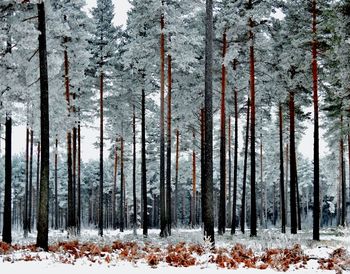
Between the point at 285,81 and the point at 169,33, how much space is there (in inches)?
276

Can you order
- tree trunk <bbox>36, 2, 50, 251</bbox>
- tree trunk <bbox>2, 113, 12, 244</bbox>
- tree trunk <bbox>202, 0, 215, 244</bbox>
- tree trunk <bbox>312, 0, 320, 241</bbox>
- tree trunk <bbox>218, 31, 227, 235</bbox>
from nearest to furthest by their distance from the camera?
tree trunk <bbox>202, 0, 215, 244</bbox>, tree trunk <bbox>36, 2, 50, 251</bbox>, tree trunk <bbox>2, 113, 12, 244</bbox>, tree trunk <bbox>312, 0, 320, 241</bbox>, tree trunk <bbox>218, 31, 227, 235</bbox>

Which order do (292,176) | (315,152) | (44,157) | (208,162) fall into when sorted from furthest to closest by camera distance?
(292,176) < (315,152) < (44,157) < (208,162)

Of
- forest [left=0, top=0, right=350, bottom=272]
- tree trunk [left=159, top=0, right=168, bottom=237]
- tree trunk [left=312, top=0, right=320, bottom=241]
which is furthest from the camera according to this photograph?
tree trunk [left=159, top=0, right=168, bottom=237]

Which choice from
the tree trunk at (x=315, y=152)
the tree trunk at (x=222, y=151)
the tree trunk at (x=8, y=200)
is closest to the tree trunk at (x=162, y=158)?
the tree trunk at (x=222, y=151)

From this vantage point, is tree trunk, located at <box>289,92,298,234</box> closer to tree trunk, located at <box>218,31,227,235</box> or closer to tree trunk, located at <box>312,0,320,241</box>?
tree trunk, located at <box>312,0,320,241</box>

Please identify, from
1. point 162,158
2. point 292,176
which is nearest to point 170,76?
point 162,158

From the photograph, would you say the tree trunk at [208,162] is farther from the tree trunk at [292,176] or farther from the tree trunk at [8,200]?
the tree trunk at [292,176]

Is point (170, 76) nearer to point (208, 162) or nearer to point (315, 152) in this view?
point (315, 152)

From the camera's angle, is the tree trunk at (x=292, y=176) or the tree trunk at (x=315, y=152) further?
the tree trunk at (x=292, y=176)

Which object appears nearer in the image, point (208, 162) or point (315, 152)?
point (208, 162)

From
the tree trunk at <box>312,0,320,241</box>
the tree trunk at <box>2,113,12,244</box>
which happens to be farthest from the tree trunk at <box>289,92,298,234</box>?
the tree trunk at <box>2,113,12,244</box>

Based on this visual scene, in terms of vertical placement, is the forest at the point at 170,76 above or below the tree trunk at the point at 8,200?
above

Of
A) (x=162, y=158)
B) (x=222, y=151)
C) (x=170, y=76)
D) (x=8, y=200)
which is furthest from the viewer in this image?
(x=170, y=76)

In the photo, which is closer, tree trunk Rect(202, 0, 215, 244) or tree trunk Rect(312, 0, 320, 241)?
tree trunk Rect(202, 0, 215, 244)
